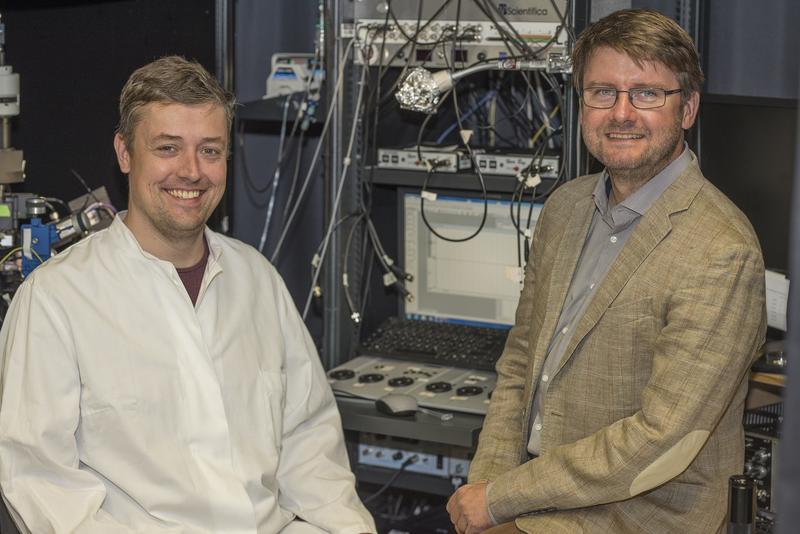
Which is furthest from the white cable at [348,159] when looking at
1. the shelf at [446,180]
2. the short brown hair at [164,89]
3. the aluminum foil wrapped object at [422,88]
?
the short brown hair at [164,89]

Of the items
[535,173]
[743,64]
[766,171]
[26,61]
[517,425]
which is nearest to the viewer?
[517,425]

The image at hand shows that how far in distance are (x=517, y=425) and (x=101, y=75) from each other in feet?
4.99

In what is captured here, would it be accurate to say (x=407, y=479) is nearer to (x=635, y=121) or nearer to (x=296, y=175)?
(x=296, y=175)

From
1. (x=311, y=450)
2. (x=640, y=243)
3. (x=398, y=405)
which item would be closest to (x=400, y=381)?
(x=398, y=405)

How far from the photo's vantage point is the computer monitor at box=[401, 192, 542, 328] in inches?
116

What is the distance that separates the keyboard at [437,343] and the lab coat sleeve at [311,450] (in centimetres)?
61

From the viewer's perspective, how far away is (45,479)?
1.94 m

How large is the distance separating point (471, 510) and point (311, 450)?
362mm

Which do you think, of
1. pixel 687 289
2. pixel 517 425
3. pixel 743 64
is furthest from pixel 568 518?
pixel 743 64

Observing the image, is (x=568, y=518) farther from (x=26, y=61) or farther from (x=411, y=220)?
(x=26, y=61)

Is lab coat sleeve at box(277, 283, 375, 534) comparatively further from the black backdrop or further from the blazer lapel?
the black backdrop

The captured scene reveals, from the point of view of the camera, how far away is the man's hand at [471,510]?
6.90 feet

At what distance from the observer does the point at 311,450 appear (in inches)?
89.5

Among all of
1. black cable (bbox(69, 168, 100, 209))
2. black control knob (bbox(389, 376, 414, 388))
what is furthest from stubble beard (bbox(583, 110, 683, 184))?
black cable (bbox(69, 168, 100, 209))
